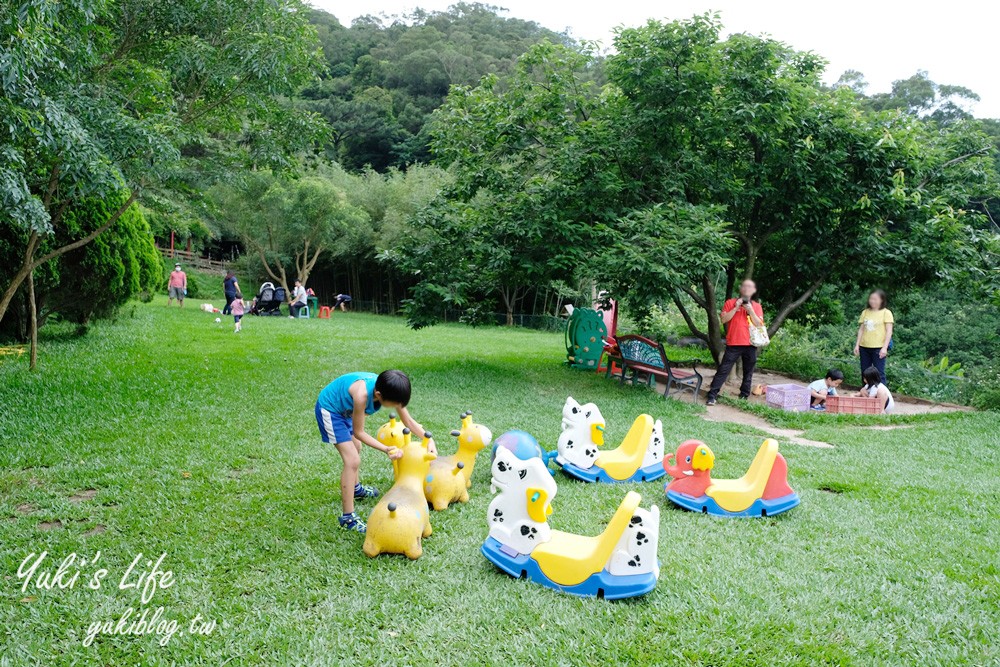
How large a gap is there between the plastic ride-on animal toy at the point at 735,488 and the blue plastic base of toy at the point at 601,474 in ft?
1.96

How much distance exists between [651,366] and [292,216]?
21454 millimetres

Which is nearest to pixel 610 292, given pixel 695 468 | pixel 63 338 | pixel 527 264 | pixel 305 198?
pixel 527 264

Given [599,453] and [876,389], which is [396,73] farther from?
[599,453]

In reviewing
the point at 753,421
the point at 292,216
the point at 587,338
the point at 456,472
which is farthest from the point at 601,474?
the point at 292,216

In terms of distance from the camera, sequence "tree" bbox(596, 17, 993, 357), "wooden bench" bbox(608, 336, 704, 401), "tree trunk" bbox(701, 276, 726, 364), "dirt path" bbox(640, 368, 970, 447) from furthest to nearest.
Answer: "tree trunk" bbox(701, 276, 726, 364), "wooden bench" bbox(608, 336, 704, 401), "tree" bbox(596, 17, 993, 357), "dirt path" bbox(640, 368, 970, 447)

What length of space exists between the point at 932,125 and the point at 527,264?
8.14 metres

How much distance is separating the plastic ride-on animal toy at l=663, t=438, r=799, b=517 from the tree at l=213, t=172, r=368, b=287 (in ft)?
78.6

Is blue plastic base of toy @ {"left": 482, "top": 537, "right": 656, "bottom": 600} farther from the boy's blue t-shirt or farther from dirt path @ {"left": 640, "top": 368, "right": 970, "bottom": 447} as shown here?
dirt path @ {"left": 640, "top": 368, "right": 970, "bottom": 447}

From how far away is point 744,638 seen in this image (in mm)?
3102

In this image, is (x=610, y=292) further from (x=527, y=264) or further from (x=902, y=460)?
(x=902, y=460)

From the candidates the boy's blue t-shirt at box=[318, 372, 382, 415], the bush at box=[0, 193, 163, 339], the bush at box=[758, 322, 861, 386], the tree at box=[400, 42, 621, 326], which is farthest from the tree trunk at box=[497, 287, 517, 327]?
the boy's blue t-shirt at box=[318, 372, 382, 415]

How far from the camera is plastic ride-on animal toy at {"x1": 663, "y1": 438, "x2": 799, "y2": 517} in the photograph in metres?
4.75

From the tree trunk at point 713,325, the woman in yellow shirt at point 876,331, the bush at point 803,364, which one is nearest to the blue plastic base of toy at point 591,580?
the woman in yellow shirt at point 876,331

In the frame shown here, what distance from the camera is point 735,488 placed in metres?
4.82
